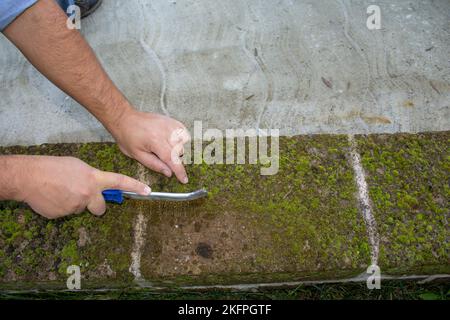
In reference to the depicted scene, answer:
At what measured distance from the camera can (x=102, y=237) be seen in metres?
1.51

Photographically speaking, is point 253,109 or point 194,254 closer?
point 194,254

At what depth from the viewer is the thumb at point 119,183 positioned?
1.46m

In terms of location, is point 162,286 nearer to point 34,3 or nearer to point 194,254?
point 194,254

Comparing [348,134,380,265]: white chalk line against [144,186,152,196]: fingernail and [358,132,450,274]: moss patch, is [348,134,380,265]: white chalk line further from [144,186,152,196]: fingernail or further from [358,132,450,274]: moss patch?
[144,186,152,196]: fingernail

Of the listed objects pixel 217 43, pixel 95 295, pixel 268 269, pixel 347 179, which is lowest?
pixel 95 295

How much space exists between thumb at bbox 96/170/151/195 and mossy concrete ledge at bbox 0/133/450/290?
0.09 meters

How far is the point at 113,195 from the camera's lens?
149cm

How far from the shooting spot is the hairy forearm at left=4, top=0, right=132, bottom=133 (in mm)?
1461

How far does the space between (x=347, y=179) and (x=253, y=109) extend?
0.58 m

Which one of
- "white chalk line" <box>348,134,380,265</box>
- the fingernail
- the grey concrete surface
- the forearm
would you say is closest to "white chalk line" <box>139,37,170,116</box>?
the grey concrete surface

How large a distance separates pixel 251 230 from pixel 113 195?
48 cm

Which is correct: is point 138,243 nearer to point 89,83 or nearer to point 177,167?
point 177,167

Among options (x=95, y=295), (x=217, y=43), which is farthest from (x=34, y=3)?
(x=95, y=295)

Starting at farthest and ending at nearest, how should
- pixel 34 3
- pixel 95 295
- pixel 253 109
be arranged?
pixel 253 109
pixel 95 295
pixel 34 3
